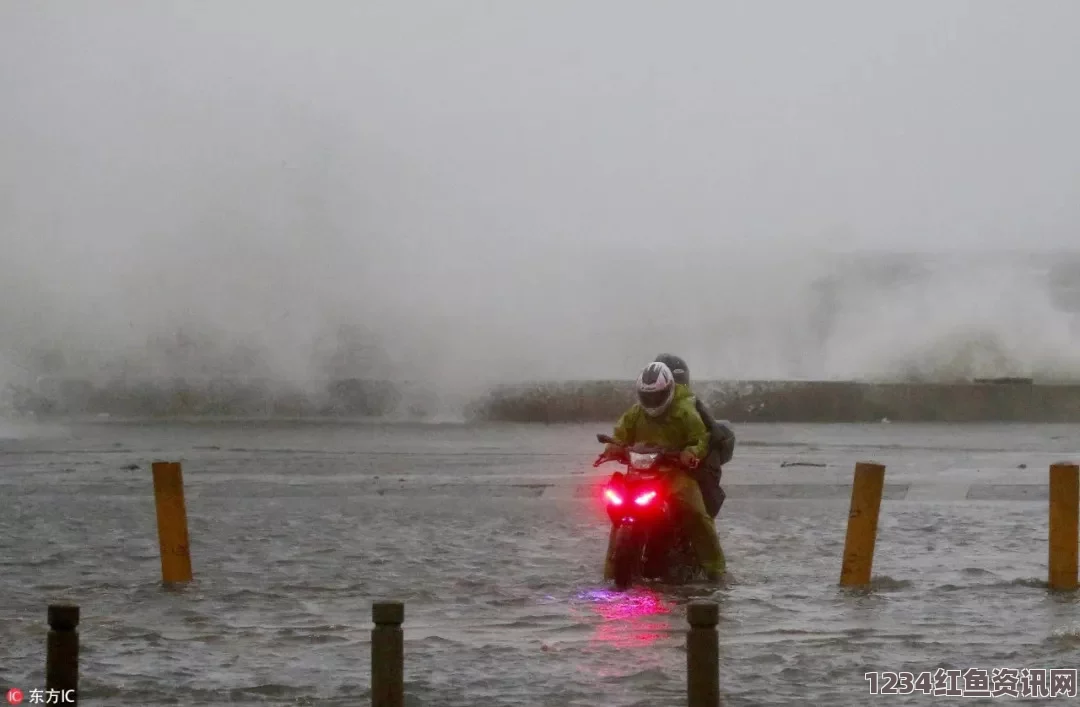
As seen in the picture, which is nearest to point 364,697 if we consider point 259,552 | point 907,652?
point 907,652

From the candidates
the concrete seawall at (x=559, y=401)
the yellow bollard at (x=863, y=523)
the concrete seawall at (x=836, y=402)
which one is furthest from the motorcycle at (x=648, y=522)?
the concrete seawall at (x=836, y=402)

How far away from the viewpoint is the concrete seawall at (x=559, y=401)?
1345 inches

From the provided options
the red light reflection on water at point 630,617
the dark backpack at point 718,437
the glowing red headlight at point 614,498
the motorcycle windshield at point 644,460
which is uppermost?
the dark backpack at point 718,437

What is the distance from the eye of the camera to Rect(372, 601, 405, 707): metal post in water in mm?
6781

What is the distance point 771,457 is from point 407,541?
34.8ft

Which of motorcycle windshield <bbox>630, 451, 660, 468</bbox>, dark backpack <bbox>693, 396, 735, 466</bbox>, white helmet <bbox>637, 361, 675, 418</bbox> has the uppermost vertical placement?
white helmet <bbox>637, 361, 675, 418</bbox>

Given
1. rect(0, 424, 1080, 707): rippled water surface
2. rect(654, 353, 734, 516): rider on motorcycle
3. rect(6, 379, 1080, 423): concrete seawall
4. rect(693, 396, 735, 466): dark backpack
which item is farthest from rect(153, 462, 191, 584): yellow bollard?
rect(6, 379, 1080, 423): concrete seawall

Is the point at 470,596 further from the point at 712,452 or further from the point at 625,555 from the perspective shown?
the point at 712,452

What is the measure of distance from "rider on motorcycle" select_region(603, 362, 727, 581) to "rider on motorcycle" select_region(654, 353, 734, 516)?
306 millimetres

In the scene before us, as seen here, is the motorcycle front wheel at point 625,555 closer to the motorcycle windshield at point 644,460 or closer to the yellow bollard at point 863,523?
the motorcycle windshield at point 644,460

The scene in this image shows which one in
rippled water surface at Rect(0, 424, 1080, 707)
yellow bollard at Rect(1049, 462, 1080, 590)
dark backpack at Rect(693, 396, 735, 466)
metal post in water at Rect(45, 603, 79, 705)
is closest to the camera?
metal post in water at Rect(45, 603, 79, 705)

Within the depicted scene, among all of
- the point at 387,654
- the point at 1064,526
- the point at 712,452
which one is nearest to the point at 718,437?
the point at 712,452

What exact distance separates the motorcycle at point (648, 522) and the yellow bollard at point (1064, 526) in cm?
243

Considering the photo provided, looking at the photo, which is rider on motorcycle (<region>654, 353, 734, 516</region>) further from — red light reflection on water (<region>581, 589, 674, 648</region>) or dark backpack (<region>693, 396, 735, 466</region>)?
red light reflection on water (<region>581, 589, 674, 648</region>)
